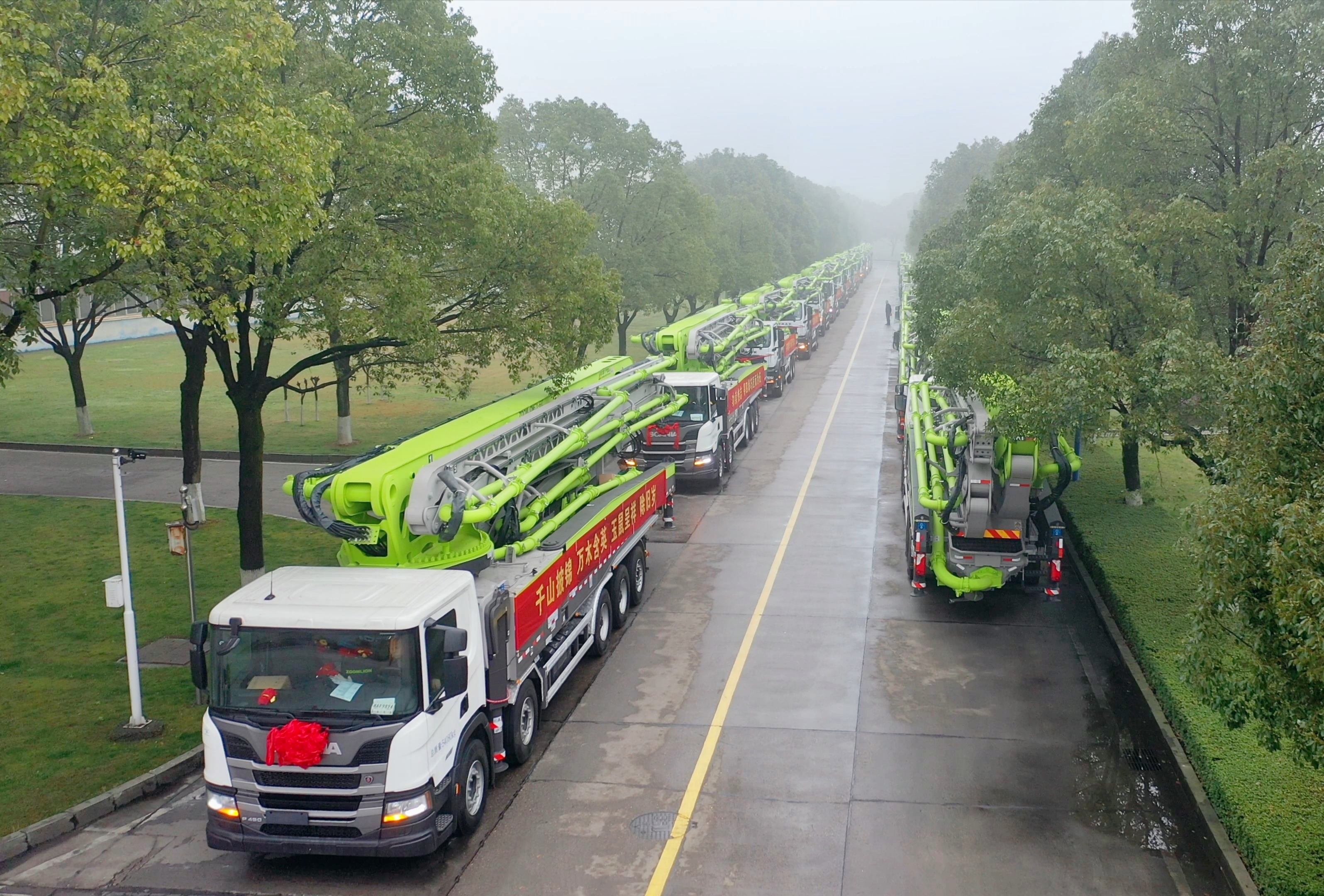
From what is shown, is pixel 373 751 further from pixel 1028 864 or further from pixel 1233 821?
pixel 1233 821

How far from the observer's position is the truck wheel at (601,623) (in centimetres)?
1438

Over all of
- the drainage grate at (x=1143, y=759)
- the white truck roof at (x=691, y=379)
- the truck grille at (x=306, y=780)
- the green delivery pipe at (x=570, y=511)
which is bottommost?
the drainage grate at (x=1143, y=759)

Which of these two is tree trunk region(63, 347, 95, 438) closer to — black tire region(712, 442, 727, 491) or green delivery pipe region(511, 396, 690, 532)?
black tire region(712, 442, 727, 491)

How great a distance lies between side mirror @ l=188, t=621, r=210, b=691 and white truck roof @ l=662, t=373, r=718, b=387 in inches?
616

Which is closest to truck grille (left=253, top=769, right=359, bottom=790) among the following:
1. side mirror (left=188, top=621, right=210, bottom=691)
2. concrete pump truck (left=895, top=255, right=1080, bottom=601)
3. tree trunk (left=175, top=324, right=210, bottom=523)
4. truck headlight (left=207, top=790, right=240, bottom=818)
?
truck headlight (left=207, top=790, right=240, bottom=818)

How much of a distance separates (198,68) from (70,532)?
11.9m

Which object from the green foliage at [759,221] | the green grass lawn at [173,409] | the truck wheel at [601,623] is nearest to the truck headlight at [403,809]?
the truck wheel at [601,623]

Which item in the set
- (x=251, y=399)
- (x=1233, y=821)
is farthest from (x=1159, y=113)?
(x=251, y=399)

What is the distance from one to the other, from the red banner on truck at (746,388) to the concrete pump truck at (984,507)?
31.9 ft

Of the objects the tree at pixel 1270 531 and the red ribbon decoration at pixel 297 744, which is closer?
the tree at pixel 1270 531

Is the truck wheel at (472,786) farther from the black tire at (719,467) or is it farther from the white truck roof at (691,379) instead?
the black tire at (719,467)

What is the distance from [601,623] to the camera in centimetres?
1472

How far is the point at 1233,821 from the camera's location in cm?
924

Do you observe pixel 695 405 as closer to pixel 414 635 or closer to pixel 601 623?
pixel 601 623
